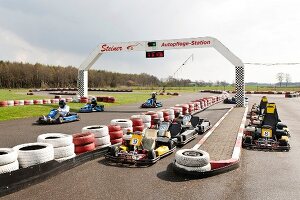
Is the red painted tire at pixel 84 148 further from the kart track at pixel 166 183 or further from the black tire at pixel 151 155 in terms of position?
the black tire at pixel 151 155

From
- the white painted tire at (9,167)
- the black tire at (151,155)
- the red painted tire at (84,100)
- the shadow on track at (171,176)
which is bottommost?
the shadow on track at (171,176)

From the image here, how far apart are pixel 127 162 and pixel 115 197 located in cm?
228

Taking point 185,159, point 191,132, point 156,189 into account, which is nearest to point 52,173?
point 156,189

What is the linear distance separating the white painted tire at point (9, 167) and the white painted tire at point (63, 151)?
119cm

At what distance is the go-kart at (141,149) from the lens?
7.64m

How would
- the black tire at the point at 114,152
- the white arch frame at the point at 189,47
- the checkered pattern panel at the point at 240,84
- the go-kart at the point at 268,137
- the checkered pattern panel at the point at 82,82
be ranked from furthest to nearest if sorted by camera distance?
the checkered pattern panel at the point at 82,82
the checkered pattern panel at the point at 240,84
the white arch frame at the point at 189,47
the go-kart at the point at 268,137
the black tire at the point at 114,152

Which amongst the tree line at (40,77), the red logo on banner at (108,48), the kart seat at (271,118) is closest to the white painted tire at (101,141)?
the kart seat at (271,118)

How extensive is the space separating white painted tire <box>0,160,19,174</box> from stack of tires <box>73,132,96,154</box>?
2081 millimetres

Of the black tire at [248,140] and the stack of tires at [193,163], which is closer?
the stack of tires at [193,163]

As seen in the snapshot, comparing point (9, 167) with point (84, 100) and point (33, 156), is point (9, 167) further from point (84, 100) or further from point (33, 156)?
point (84, 100)

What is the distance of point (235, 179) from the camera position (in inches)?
258

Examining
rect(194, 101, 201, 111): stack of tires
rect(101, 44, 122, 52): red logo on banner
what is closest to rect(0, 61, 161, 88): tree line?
rect(101, 44, 122, 52): red logo on banner

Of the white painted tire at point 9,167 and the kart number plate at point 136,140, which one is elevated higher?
the kart number plate at point 136,140

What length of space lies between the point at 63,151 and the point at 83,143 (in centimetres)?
89
